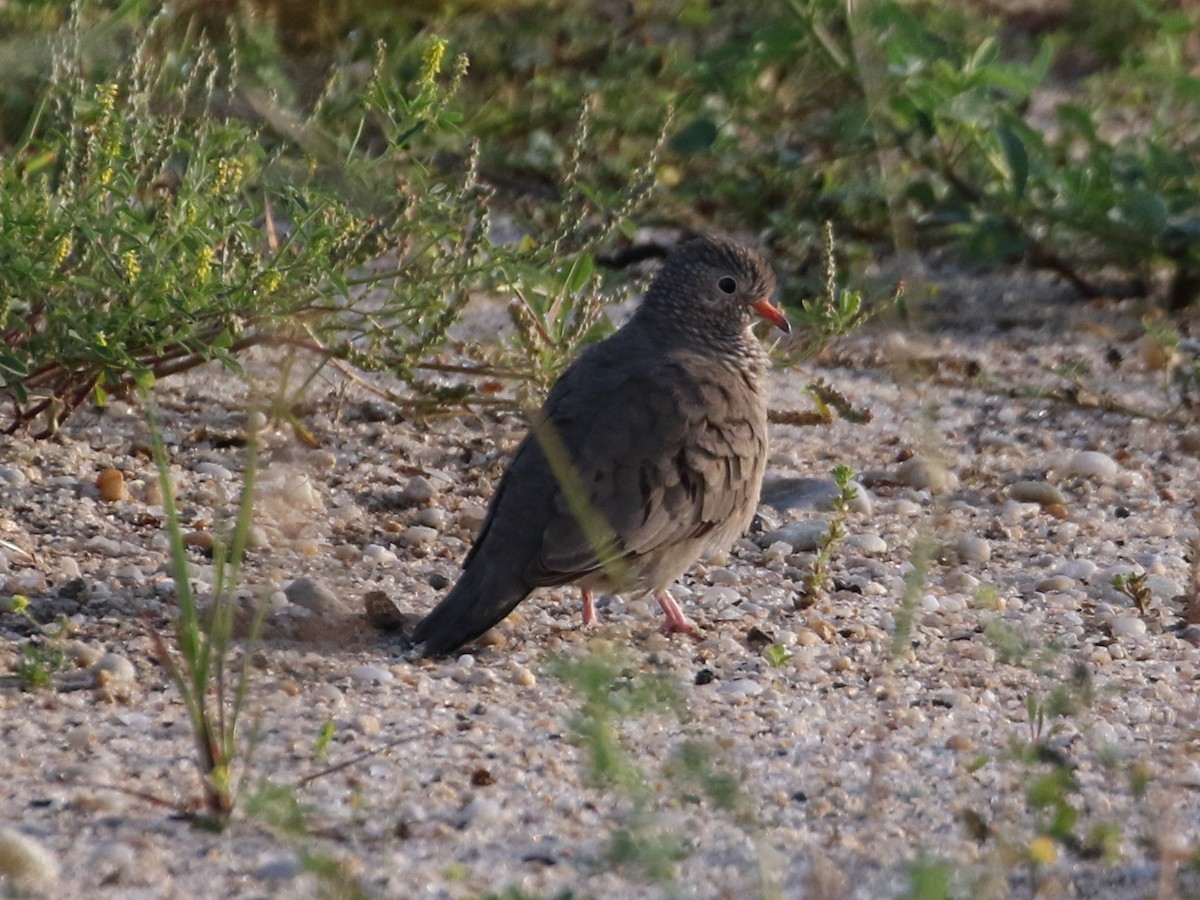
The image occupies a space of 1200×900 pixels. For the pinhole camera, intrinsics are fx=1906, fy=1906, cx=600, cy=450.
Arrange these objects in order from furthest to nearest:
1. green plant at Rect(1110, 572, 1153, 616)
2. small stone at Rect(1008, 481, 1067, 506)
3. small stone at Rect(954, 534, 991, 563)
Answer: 1. small stone at Rect(1008, 481, 1067, 506)
2. small stone at Rect(954, 534, 991, 563)
3. green plant at Rect(1110, 572, 1153, 616)

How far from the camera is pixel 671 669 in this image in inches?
183

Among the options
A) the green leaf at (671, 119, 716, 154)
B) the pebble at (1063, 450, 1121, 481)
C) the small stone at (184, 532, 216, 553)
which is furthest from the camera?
the green leaf at (671, 119, 716, 154)

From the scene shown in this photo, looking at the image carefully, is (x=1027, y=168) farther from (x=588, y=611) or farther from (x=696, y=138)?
(x=588, y=611)

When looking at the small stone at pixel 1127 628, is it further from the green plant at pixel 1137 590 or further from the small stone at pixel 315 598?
the small stone at pixel 315 598

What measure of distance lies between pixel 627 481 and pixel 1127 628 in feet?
4.49

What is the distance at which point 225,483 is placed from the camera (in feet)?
18.7

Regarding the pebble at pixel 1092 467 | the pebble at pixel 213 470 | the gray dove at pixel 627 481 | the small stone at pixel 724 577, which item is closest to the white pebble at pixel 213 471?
the pebble at pixel 213 470

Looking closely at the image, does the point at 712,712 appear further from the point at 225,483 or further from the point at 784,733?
the point at 225,483

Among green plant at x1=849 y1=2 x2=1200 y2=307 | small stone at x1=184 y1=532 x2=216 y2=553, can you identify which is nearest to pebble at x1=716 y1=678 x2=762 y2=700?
small stone at x1=184 y1=532 x2=216 y2=553

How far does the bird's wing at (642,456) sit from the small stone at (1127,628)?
1033 millimetres

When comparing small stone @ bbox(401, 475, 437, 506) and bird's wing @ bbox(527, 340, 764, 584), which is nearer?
bird's wing @ bbox(527, 340, 764, 584)

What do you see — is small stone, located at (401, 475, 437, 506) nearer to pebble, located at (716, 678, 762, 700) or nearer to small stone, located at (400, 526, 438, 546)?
small stone, located at (400, 526, 438, 546)

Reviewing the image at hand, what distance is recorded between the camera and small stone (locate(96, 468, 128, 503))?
17.8ft

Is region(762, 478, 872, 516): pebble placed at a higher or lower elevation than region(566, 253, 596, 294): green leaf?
lower
